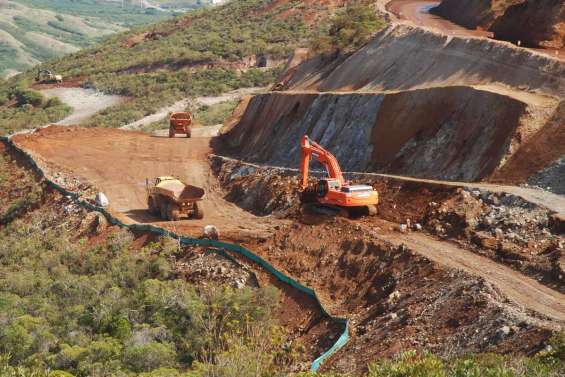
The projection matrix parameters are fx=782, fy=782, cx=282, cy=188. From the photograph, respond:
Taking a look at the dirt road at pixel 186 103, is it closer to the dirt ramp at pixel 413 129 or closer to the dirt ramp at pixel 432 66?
the dirt ramp at pixel 432 66

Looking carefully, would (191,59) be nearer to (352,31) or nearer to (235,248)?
(352,31)

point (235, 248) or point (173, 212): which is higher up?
point (235, 248)

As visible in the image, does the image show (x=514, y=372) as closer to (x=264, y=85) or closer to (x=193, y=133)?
(x=193, y=133)

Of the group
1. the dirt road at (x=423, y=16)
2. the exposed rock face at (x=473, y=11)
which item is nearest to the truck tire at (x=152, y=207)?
the dirt road at (x=423, y=16)

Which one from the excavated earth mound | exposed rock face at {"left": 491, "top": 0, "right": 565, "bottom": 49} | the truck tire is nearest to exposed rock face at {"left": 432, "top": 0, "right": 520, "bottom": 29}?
exposed rock face at {"left": 491, "top": 0, "right": 565, "bottom": 49}

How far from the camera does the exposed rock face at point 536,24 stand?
32.8 m

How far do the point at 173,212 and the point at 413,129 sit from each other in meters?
9.97

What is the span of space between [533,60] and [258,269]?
13560 mm

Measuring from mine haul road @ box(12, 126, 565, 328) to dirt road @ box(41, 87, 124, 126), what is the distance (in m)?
26.9

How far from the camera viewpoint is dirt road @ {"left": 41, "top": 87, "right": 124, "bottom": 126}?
77.4m

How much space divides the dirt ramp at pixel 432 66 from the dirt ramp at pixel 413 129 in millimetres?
1787

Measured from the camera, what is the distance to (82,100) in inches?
3290

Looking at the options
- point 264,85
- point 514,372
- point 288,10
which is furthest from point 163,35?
point 514,372

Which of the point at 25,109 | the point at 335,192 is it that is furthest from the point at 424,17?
the point at 25,109
